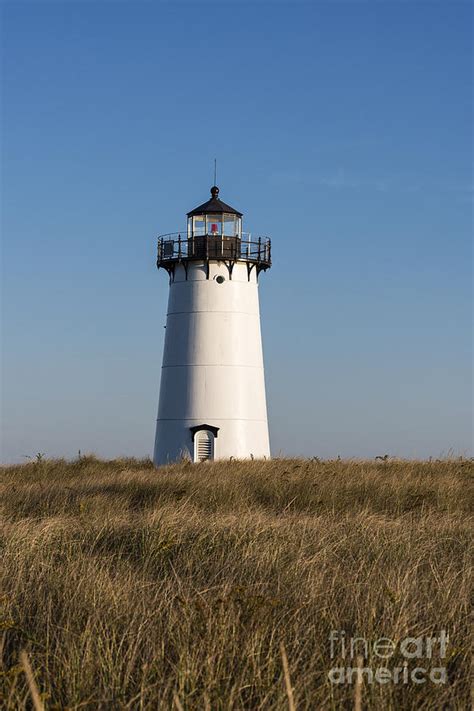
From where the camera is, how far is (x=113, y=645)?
15.4 feet

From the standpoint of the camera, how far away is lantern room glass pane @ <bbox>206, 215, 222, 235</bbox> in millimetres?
28391

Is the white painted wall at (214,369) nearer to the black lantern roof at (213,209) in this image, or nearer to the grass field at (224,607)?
the black lantern roof at (213,209)

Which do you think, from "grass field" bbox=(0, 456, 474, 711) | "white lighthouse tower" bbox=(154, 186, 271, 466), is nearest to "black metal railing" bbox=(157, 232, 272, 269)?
"white lighthouse tower" bbox=(154, 186, 271, 466)

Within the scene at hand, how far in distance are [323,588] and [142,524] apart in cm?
322

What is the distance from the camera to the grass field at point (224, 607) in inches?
174

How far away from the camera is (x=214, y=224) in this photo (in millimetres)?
28453

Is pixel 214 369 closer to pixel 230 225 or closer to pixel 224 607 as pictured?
pixel 230 225

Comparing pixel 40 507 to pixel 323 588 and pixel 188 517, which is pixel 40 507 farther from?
pixel 323 588

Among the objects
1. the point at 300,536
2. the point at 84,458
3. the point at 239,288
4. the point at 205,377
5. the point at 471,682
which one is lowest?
the point at 471,682

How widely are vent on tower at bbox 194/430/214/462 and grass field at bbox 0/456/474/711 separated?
16.2 meters

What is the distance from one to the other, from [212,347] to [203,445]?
313 centimetres

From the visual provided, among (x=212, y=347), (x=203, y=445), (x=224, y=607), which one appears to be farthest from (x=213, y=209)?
(x=224, y=607)

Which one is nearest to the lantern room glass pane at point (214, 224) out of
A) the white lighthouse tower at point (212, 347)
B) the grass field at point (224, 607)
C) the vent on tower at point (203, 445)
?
the white lighthouse tower at point (212, 347)

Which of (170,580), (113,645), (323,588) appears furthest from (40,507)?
(113,645)
